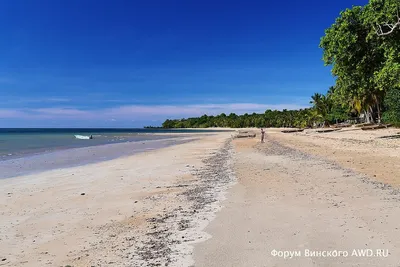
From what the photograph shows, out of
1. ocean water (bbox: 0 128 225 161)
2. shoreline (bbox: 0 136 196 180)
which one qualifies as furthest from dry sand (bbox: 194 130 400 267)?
ocean water (bbox: 0 128 225 161)

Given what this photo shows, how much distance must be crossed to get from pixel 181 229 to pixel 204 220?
69 centimetres

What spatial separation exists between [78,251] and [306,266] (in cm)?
359

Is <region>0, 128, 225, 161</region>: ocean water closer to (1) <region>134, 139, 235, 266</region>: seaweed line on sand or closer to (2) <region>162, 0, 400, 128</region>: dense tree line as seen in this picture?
(1) <region>134, 139, 235, 266</region>: seaweed line on sand

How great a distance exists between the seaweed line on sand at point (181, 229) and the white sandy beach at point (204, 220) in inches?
0.7

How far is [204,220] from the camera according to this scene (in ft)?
22.8

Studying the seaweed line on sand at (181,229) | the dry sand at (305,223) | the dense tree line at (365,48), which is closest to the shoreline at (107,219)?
the seaweed line on sand at (181,229)

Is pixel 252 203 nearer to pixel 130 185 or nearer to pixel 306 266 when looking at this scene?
pixel 306 266

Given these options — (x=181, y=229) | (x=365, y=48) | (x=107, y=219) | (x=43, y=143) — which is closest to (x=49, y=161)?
(x=107, y=219)

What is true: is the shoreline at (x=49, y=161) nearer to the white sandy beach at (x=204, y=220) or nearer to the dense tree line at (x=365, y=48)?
the white sandy beach at (x=204, y=220)

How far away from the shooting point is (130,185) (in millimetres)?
12164

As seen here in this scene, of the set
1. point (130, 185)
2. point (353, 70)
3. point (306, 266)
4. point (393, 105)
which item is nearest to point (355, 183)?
point (306, 266)

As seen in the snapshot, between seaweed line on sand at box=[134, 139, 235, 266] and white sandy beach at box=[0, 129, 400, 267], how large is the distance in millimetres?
19

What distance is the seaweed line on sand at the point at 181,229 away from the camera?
5.04 meters

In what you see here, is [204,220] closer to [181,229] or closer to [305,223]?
[181,229]
